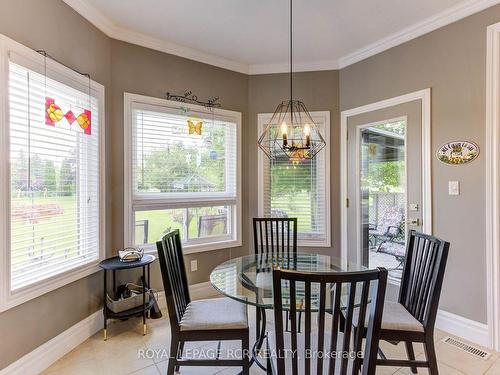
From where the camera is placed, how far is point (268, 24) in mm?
2762

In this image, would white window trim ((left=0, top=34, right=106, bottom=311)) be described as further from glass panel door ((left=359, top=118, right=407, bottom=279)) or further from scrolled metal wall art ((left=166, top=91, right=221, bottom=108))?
glass panel door ((left=359, top=118, right=407, bottom=279))

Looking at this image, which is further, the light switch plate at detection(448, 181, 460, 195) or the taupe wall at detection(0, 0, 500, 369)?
the light switch plate at detection(448, 181, 460, 195)

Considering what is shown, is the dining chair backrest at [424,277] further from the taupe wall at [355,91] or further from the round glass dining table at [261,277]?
the taupe wall at [355,91]

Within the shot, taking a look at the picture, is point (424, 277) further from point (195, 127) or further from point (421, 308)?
point (195, 127)

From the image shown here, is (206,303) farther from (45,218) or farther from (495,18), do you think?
(495,18)

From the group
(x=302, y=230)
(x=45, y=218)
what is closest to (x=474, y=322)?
(x=302, y=230)

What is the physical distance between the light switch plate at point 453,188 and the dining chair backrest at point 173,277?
7.56ft

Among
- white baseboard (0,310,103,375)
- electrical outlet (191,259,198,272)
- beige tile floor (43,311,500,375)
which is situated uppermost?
electrical outlet (191,259,198,272)

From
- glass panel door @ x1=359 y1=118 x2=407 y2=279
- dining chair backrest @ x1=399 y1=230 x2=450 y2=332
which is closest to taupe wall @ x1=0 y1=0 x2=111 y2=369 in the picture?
dining chair backrest @ x1=399 y1=230 x2=450 y2=332

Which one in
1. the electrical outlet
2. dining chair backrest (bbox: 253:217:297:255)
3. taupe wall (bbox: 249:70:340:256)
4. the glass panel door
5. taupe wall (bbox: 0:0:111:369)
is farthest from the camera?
taupe wall (bbox: 249:70:340:256)

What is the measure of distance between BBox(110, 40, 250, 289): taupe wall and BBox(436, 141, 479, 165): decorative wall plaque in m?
2.06

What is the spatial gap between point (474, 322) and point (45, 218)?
342 centimetres

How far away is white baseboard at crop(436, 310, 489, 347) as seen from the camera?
7.75 feet

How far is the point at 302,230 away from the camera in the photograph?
12.0 feet
